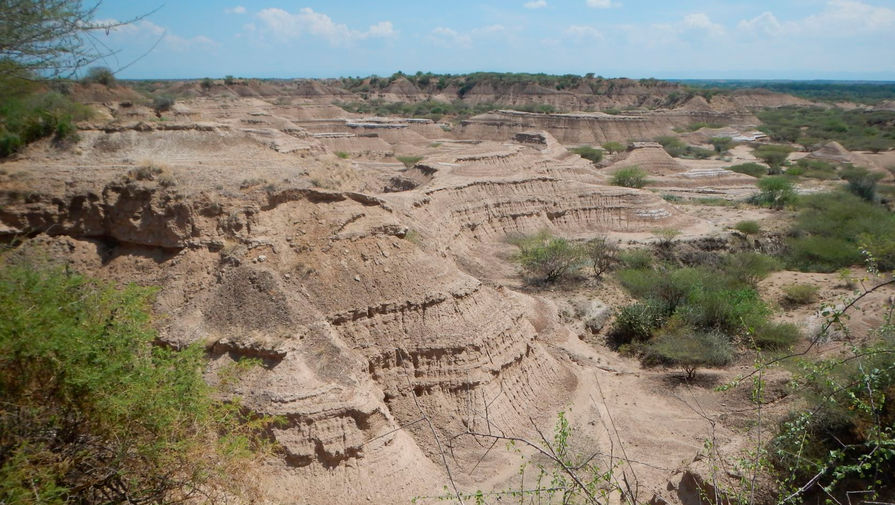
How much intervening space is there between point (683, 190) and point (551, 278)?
22.3 m

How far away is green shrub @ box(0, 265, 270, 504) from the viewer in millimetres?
5973

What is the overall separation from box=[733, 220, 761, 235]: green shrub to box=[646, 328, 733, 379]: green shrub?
41.3ft

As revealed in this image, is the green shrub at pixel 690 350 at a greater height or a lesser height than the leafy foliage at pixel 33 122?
lesser

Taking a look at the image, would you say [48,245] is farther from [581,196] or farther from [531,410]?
[581,196]

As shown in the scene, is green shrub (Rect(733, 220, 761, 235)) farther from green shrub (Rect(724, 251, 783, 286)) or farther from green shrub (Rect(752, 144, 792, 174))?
green shrub (Rect(752, 144, 792, 174))

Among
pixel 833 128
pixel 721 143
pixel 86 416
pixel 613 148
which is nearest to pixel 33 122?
pixel 86 416

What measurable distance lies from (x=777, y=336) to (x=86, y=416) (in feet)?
57.9

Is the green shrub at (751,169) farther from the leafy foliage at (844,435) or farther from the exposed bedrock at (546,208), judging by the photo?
the leafy foliage at (844,435)

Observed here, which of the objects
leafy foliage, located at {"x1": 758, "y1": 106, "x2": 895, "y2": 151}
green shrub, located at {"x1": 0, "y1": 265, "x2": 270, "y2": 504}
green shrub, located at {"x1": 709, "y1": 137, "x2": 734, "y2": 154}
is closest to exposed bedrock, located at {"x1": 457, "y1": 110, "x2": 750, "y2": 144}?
green shrub, located at {"x1": 709, "y1": 137, "x2": 734, "y2": 154}

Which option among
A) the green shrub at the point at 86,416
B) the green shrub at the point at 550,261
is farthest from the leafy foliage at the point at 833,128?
the green shrub at the point at 86,416

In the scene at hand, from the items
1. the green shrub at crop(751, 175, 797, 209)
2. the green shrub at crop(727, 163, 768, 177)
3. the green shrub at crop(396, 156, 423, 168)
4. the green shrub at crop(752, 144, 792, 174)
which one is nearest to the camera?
the green shrub at crop(751, 175, 797, 209)

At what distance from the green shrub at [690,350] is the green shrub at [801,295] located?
17.8ft

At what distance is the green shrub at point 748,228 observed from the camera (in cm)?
2784

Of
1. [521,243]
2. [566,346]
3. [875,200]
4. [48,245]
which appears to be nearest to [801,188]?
[875,200]
